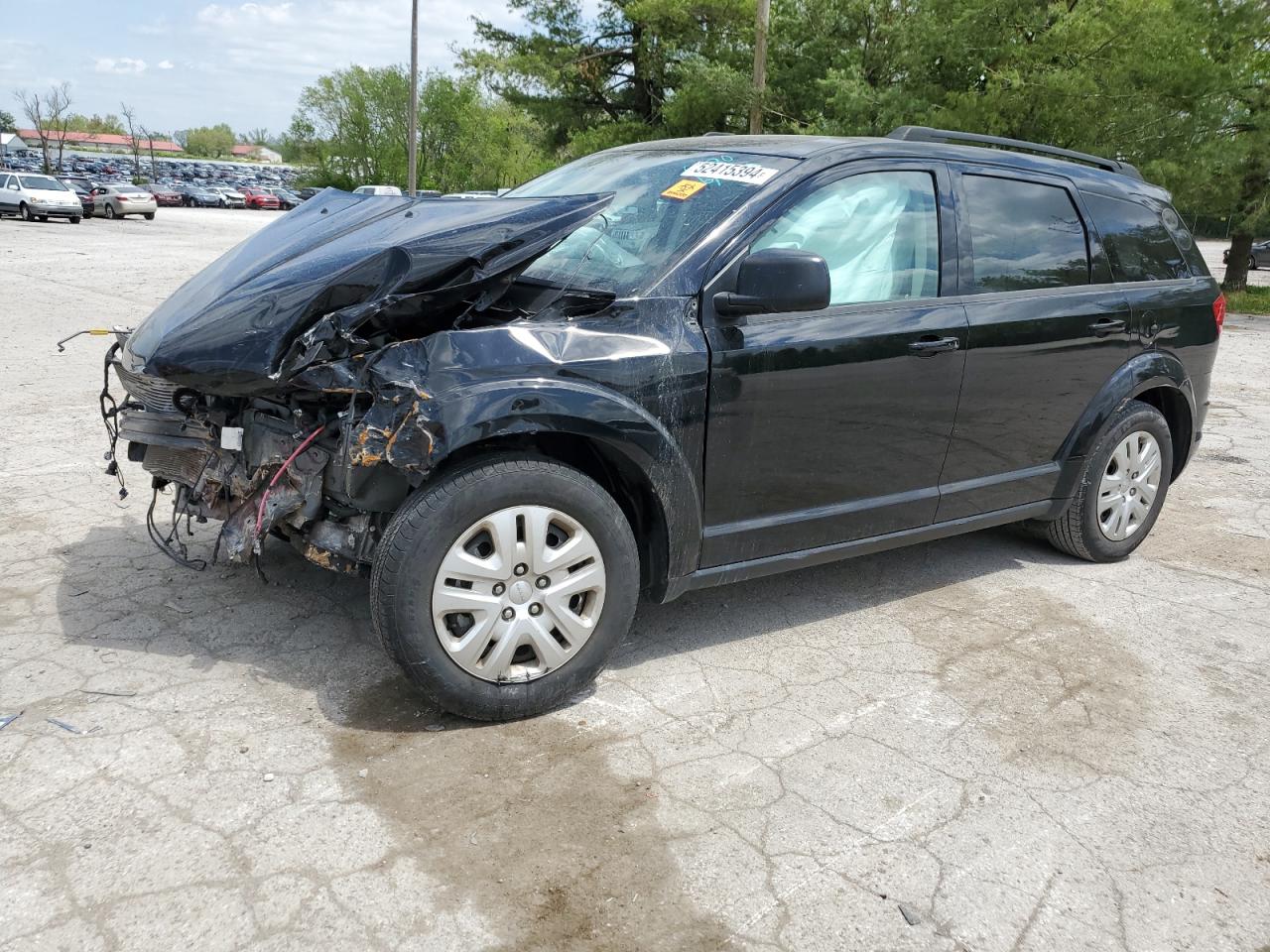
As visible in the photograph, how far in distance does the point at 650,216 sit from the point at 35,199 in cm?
3540

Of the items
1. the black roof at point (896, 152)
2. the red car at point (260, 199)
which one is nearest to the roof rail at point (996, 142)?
the black roof at point (896, 152)

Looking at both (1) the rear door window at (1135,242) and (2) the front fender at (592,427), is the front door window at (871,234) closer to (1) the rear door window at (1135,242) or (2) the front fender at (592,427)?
(2) the front fender at (592,427)

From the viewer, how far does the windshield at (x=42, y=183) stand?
109 ft

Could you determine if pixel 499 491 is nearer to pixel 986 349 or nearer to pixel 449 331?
pixel 449 331

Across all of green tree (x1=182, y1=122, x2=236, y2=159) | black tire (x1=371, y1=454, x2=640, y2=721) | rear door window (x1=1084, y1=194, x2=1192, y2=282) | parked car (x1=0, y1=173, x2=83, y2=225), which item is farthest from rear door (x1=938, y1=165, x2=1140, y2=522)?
green tree (x1=182, y1=122, x2=236, y2=159)

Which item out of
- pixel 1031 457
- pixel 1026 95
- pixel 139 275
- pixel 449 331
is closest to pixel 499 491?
pixel 449 331

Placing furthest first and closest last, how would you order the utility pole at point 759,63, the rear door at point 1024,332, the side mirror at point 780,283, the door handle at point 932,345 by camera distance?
the utility pole at point 759,63 < the rear door at point 1024,332 < the door handle at point 932,345 < the side mirror at point 780,283

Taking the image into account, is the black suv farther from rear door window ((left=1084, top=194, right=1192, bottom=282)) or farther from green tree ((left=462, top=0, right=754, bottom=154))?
green tree ((left=462, top=0, right=754, bottom=154))

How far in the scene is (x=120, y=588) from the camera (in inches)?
163

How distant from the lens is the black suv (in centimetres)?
310

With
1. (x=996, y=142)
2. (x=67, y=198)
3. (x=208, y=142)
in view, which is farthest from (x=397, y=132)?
(x=208, y=142)

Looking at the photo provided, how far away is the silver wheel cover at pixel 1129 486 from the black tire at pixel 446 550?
267cm

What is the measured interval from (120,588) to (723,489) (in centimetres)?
245

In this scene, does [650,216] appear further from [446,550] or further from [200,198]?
[200,198]
